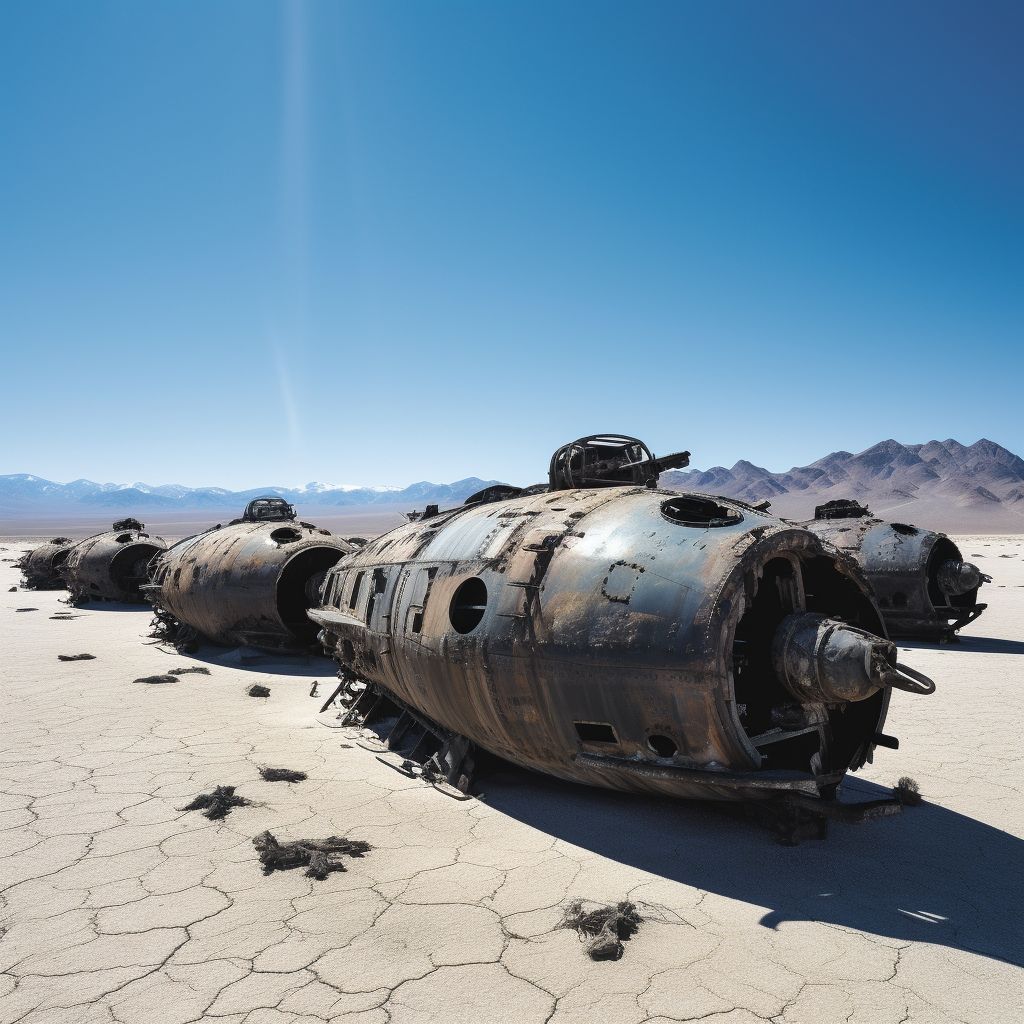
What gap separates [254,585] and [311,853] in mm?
9147

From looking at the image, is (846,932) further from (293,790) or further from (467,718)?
(293,790)

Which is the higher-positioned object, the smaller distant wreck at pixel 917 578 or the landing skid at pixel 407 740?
the smaller distant wreck at pixel 917 578

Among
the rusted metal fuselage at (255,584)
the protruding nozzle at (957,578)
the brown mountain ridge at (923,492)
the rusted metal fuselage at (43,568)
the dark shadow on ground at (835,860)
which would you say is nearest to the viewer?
the dark shadow on ground at (835,860)

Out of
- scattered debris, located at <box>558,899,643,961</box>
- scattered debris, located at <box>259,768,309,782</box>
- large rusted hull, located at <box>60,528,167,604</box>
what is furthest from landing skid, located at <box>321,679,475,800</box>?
large rusted hull, located at <box>60,528,167,604</box>

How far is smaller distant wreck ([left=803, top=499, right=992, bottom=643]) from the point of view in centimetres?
1510

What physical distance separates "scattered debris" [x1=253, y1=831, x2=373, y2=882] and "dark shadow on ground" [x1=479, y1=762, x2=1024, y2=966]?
1.54 m

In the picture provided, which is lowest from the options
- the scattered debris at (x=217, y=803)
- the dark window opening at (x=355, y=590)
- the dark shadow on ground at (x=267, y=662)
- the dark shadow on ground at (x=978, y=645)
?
the dark shadow on ground at (x=267, y=662)

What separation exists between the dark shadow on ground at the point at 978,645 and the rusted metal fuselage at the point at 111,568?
23.5m

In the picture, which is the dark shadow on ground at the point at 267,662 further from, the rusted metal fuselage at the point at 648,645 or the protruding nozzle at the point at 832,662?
the protruding nozzle at the point at 832,662

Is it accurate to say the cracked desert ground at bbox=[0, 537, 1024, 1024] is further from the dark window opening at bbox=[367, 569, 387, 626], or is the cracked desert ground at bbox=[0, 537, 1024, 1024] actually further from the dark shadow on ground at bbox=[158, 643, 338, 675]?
the dark shadow on ground at bbox=[158, 643, 338, 675]

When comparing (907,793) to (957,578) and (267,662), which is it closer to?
(957,578)

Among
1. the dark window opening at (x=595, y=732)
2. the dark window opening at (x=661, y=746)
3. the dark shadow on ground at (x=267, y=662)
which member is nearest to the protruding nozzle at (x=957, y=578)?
the dark window opening at (x=661, y=746)

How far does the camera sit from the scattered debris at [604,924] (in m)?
4.18

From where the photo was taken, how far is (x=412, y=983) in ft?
13.1
